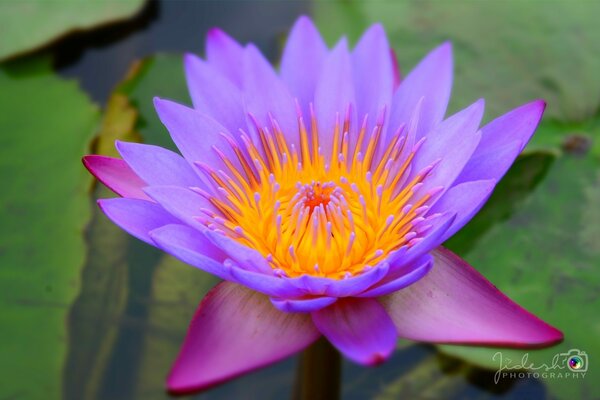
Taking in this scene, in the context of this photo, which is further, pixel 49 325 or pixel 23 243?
pixel 23 243

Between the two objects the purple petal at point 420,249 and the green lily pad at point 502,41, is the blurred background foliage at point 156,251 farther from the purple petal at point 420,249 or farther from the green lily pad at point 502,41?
the purple petal at point 420,249

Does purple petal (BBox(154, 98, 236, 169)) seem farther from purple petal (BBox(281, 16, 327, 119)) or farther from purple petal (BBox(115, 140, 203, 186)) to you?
purple petal (BBox(281, 16, 327, 119))

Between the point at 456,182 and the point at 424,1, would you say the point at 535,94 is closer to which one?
the point at 424,1

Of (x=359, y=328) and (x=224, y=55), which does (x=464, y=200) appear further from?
(x=224, y=55)

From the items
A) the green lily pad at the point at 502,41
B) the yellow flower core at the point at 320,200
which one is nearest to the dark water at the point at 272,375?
the yellow flower core at the point at 320,200

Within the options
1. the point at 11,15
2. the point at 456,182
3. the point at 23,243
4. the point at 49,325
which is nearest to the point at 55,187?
the point at 23,243

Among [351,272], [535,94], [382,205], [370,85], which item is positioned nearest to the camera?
[351,272]
